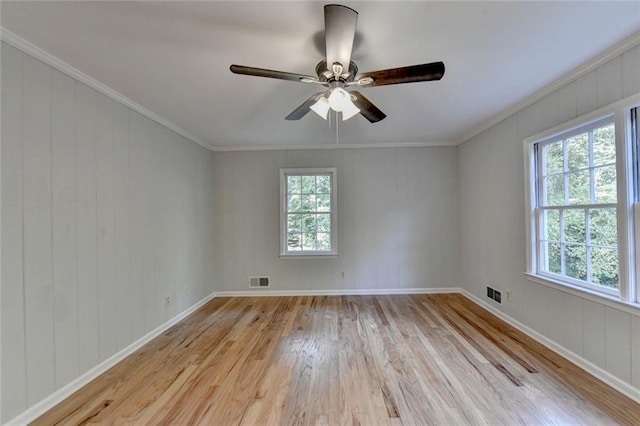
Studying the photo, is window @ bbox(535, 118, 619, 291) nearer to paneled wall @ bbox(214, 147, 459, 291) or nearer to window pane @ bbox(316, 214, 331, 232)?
paneled wall @ bbox(214, 147, 459, 291)

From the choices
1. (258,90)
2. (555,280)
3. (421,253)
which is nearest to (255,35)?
(258,90)

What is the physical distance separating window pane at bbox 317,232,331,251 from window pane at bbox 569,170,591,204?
3009mm

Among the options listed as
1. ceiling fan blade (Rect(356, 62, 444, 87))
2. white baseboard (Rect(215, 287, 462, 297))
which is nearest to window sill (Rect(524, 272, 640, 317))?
white baseboard (Rect(215, 287, 462, 297))

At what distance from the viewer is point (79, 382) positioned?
2070 millimetres

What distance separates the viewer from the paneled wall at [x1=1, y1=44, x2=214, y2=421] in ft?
5.54

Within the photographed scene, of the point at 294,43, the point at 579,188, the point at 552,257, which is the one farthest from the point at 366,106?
the point at 552,257

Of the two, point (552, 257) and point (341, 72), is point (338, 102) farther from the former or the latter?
point (552, 257)

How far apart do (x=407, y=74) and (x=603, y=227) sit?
80.1 inches

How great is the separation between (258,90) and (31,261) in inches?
82.2

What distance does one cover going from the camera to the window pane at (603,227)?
207 cm

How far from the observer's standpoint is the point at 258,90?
250cm

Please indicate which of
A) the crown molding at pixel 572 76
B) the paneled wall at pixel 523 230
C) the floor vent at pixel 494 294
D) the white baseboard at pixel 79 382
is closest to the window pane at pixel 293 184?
the white baseboard at pixel 79 382

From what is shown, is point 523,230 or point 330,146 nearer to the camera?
point 523,230

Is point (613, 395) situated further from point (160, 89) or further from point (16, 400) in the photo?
point (160, 89)
